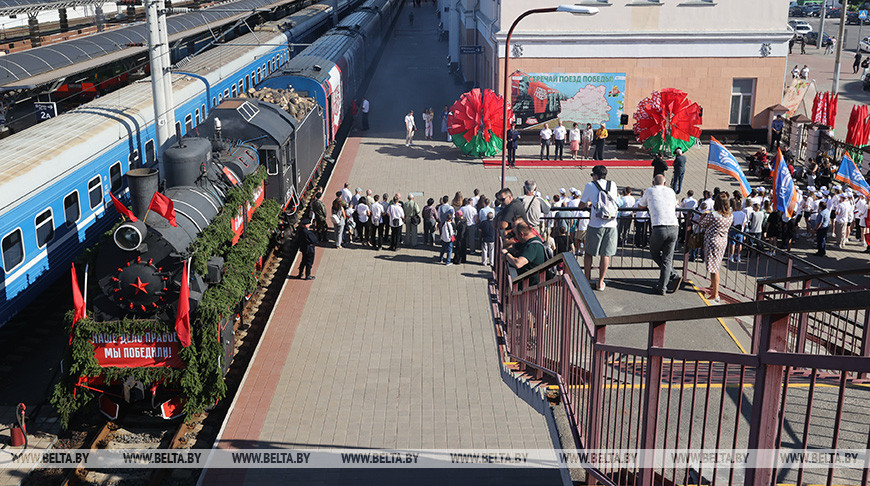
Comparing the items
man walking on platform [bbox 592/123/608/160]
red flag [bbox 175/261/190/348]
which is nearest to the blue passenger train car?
red flag [bbox 175/261/190/348]

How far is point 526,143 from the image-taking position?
31.3 meters

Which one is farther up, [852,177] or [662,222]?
[662,222]

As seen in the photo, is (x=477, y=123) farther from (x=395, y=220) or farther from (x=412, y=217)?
(x=395, y=220)

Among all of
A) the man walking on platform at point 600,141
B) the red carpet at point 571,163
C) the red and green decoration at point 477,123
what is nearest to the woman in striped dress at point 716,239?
the red and green decoration at point 477,123

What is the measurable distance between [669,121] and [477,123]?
656 cm

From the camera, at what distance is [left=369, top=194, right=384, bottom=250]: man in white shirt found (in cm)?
1881

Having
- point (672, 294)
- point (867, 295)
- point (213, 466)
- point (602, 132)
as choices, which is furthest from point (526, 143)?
point (867, 295)

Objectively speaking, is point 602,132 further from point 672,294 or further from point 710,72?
point 672,294

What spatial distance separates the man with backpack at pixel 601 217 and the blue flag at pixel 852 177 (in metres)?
9.66

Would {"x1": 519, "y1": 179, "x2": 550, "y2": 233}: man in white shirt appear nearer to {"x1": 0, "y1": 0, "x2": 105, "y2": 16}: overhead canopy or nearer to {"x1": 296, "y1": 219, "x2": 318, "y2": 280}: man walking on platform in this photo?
{"x1": 296, "y1": 219, "x2": 318, "y2": 280}: man walking on platform

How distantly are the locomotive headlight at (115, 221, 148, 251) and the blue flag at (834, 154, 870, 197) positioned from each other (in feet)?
53.0

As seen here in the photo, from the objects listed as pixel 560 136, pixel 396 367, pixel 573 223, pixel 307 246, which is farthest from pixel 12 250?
pixel 560 136

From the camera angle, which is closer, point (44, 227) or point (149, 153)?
point (44, 227)

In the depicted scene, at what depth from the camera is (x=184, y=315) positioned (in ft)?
34.8
